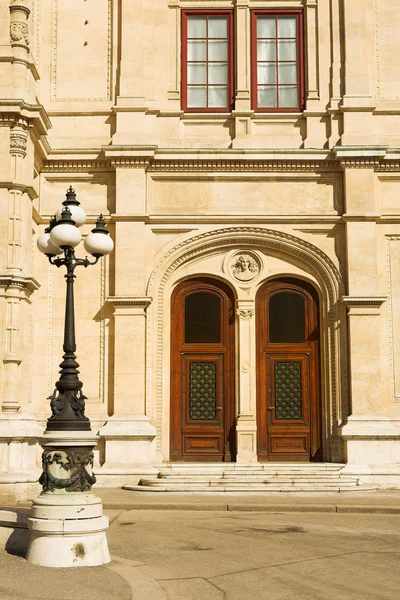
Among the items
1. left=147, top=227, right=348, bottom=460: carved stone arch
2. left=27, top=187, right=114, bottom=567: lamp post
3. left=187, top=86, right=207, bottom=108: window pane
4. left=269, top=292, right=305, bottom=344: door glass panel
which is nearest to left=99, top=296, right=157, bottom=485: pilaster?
left=147, top=227, right=348, bottom=460: carved stone arch

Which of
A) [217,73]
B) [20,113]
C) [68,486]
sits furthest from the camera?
[217,73]

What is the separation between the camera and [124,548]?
10656mm

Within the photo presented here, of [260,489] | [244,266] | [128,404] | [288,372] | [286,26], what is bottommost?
[260,489]

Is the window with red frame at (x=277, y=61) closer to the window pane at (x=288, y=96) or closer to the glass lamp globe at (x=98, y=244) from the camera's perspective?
the window pane at (x=288, y=96)

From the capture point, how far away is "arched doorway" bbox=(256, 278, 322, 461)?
722 inches

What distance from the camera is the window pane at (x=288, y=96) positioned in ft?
63.5

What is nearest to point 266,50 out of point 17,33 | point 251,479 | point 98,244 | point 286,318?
point 17,33

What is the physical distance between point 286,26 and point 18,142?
7.07 m

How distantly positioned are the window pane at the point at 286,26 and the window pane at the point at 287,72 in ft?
2.41

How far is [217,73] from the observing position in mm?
19500

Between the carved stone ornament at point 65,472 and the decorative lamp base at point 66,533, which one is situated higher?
the carved stone ornament at point 65,472

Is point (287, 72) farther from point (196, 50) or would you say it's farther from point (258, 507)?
point (258, 507)

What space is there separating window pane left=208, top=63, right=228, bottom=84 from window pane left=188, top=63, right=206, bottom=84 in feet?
0.46

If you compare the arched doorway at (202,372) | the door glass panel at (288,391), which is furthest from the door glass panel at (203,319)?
the door glass panel at (288,391)
